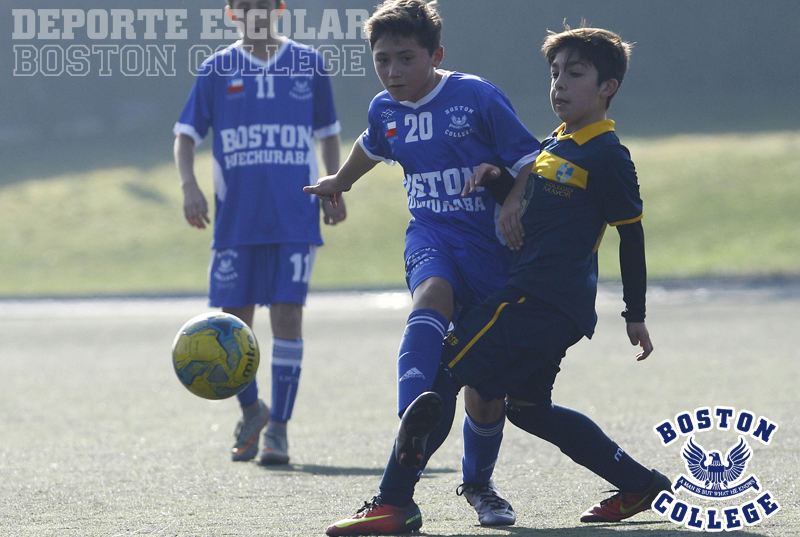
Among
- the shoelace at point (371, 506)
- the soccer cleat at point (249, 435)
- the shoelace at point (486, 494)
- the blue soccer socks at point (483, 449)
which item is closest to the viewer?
the shoelace at point (371, 506)

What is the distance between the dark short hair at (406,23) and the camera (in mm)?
3381

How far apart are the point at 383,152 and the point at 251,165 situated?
1.71 meters

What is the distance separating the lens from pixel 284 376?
5004mm

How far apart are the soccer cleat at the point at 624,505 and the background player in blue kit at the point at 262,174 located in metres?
2.10

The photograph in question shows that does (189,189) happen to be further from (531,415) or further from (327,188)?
(531,415)

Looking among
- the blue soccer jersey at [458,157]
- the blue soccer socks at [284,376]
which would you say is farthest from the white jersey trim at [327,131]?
the blue soccer jersey at [458,157]

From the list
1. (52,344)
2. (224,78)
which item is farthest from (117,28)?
(224,78)

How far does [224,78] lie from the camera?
5227mm

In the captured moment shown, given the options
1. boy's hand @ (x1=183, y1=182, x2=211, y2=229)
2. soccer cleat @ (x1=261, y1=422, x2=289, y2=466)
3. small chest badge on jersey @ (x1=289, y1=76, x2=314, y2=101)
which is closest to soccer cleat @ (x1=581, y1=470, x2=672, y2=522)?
soccer cleat @ (x1=261, y1=422, x2=289, y2=466)

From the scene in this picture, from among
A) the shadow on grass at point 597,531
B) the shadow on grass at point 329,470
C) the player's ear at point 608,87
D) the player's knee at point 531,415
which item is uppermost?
the player's ear at point 608,87

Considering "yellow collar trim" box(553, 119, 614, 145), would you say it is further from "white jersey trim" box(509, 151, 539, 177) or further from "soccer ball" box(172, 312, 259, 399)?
"soccer ball" box(172, 312, 259, 399)

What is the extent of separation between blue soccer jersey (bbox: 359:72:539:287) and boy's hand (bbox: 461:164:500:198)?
0.18m

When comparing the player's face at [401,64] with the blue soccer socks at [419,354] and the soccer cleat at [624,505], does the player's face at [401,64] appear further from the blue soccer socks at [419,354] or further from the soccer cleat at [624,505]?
the soccer cleat at [624,505]

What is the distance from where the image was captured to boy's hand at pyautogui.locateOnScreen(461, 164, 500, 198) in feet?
10.6
